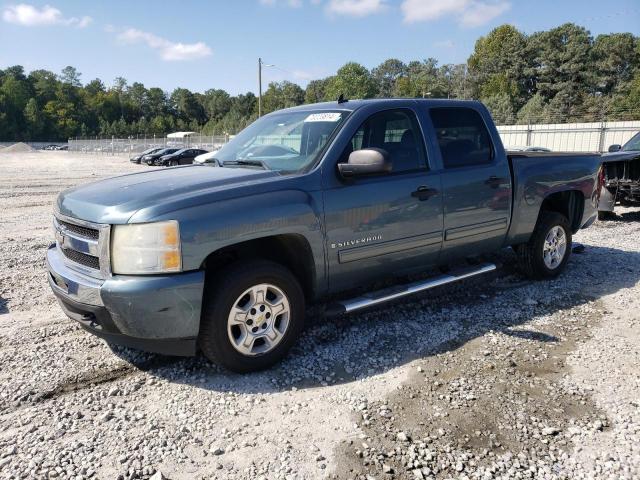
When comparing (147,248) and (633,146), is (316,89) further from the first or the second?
(147,248)

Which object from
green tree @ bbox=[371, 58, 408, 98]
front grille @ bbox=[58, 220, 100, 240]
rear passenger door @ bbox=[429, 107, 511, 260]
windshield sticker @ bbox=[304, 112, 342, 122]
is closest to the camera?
front grille @ bbox=[58, 220, 100, 240]

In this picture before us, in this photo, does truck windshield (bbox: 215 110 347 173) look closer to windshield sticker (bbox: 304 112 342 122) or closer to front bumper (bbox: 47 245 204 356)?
windshield sticker (bbox: 304 112 342 122)

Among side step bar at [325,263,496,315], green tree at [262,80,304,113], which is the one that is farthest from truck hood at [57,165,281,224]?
green tree at [262,80,304,113]

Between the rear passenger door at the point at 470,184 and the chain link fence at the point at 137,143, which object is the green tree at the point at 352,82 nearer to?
the chain link fence at the point at 137,143

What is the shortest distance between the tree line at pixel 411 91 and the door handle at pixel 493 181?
127 ft

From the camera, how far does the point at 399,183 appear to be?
4266 mm

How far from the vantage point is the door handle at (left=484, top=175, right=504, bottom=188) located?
494 cm

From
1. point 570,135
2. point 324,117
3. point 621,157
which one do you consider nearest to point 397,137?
point 324,117

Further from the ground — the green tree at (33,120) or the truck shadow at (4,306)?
the green tree at (33,120)

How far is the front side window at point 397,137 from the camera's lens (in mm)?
4340

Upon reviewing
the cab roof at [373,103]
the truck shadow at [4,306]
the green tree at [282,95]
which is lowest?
the truck shadow at [4,306]

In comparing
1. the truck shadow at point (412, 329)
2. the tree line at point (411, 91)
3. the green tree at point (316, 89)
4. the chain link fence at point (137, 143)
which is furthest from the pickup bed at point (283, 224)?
the green tree at point (316, 89)

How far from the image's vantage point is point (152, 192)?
137 inches

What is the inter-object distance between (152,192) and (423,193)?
2221 mm
